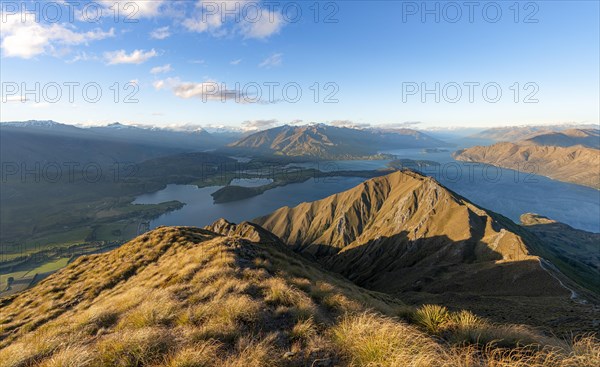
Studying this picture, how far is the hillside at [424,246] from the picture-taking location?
5969 centimetres

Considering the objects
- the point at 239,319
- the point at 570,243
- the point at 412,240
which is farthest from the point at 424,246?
the point at 570,243

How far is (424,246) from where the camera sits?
108312 mm

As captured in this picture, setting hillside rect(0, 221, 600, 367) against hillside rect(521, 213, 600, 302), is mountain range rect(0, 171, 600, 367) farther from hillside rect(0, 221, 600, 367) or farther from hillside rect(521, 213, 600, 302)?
hillside rect(521, 213, 600, 302)

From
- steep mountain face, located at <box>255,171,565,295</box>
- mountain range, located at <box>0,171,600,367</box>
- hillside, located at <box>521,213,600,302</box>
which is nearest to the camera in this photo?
mountain range, located at <box>0,171,600,367</box>

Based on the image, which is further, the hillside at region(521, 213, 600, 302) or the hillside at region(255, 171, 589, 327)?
the hillside at region(521, 213, 600, 302)

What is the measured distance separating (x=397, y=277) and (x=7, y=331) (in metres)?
96.1

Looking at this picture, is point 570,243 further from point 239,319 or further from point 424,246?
point 239,319

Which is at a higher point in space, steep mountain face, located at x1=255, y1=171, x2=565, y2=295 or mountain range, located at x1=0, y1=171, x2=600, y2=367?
mountain range, located at x1=0, y1=171, x2=600, y2=367

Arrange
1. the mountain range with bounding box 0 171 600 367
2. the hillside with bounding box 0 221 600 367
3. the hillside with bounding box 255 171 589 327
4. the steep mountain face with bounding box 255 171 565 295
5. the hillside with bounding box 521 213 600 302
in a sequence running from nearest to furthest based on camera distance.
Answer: the hillside with bounding box 0 221 600 367, the mountain range with bounding box 0 171 600 367, the hillside with bounding box 255 171 589 327, the steep mountain face with bounding box 255 171 565 295, the hillside with bounding box 521 213 600 302

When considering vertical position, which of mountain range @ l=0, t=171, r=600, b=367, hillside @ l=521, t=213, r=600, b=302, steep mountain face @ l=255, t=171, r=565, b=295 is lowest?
hillside @ l=521, t=213, r=600, b=302

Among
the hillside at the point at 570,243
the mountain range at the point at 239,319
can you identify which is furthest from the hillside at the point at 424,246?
the hillside at the point at 570,243

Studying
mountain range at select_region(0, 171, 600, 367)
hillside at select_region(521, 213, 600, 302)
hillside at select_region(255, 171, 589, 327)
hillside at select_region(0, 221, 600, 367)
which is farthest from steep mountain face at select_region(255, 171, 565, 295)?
hillside at select_region(0, 221, 600, 367)

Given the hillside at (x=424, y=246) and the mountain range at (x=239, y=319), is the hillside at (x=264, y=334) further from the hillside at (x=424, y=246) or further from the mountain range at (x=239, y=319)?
the hillside at (x=424, y=246)

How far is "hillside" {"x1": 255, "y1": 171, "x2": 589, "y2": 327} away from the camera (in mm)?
A: 59688
